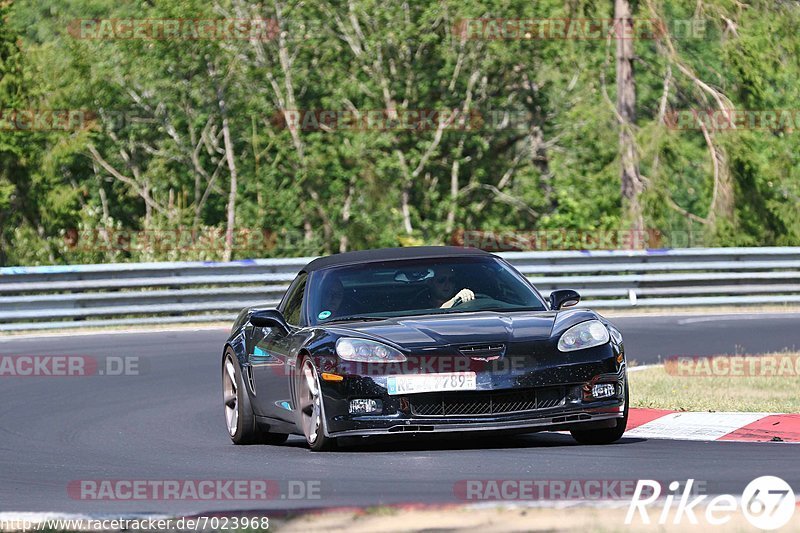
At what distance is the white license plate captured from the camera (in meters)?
8.89

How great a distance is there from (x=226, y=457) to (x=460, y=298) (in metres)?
1.83

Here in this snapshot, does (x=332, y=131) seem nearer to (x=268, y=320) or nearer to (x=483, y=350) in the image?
(x=268, y=320)

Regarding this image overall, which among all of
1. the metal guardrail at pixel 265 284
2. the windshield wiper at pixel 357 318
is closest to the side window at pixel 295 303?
the windshield wiper at pixel 357 318

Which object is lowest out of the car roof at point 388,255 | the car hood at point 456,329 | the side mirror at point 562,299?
the side mirror at point 562,299

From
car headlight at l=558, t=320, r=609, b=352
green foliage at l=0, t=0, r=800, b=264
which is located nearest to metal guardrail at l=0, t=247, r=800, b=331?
green foliage at l=0, t=0, r=800, b=264

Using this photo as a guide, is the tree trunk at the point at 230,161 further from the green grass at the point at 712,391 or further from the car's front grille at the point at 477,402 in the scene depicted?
the car's front grille at the point at 477,402

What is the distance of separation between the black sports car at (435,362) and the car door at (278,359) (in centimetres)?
1

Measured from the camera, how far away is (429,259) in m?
10.6

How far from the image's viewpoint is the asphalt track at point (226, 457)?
297 inches

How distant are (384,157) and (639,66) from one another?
1083 cm

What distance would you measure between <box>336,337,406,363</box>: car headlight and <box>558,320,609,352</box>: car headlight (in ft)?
3.14

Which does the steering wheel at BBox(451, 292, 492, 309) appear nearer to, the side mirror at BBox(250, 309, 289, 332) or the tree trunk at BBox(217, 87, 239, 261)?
the side mirror at BBox(250, 309, 289, 332)

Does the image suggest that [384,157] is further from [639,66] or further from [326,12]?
[639,66]

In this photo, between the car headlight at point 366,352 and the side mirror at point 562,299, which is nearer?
the car headlight at point 366,352
